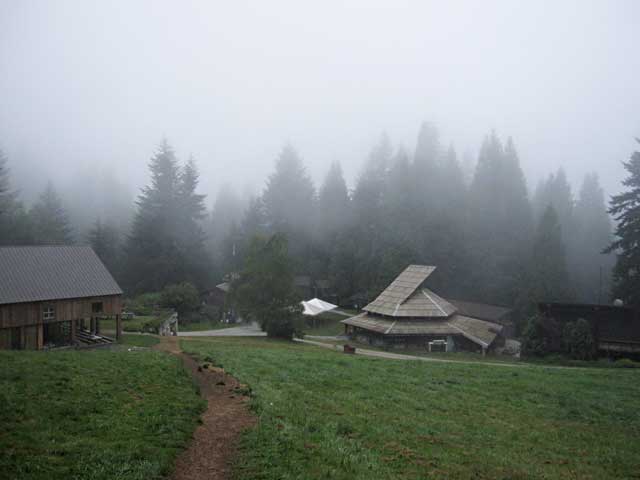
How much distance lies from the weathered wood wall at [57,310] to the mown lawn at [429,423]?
13.8m

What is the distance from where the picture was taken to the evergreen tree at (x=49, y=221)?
66.1m

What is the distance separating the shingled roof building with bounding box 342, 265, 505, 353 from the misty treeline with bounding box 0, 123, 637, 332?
12.6 meters

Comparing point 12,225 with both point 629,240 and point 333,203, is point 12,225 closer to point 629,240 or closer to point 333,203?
point 333,203

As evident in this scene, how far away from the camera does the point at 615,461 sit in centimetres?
1135

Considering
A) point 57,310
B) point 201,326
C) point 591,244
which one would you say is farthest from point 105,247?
point 591,244

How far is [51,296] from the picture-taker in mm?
28156

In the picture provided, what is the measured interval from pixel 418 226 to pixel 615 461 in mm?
53412

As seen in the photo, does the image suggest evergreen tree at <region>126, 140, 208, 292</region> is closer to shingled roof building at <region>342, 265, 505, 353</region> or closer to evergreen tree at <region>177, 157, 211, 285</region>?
evergreen tree at <region>177, 157, 211, 285</region>

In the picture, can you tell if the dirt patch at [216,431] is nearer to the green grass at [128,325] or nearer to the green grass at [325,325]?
the green grass at [128,325]

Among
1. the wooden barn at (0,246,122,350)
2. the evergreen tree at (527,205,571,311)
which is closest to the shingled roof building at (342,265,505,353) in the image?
the evergreen tree at (527,205,571,311)

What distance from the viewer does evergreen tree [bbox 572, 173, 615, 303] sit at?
234 feet

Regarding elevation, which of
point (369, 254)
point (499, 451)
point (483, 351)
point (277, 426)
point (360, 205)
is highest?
point (360, 205)

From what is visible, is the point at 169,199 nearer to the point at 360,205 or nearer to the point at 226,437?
the point at 360,205

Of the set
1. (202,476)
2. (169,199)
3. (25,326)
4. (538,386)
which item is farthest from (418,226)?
(202,476)
